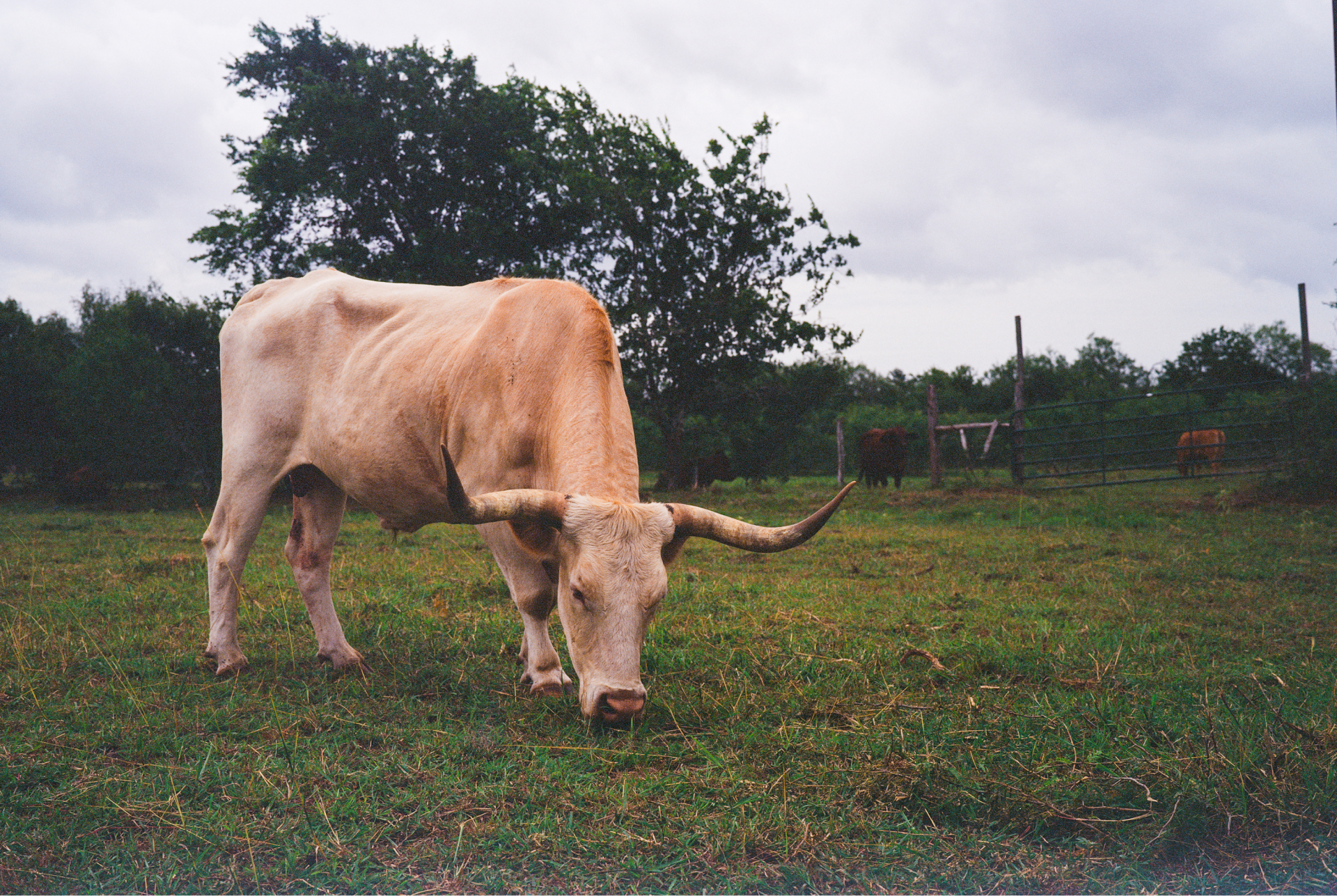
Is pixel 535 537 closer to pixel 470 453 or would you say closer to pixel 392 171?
pixel 470 453

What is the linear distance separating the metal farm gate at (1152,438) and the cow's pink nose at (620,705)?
1148 cm

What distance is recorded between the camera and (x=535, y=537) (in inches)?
149

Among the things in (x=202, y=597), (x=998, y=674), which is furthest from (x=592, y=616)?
(x=202, y=597)

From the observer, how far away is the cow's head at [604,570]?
3.29m

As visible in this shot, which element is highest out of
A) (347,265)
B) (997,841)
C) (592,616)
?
(347,265)

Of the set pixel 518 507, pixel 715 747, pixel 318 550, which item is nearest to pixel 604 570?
pixel 518 507

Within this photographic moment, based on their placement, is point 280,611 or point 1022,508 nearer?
point 280,611

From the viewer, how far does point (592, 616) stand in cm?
335

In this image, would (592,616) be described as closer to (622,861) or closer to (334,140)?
(622,861)

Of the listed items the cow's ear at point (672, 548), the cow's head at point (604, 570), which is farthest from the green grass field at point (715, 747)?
the cow's ear at point (672, 548)

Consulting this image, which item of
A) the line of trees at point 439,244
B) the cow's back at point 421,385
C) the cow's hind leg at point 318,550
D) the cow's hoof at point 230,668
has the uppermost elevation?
the line of trees at point 439,244

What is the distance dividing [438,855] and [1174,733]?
2.64m

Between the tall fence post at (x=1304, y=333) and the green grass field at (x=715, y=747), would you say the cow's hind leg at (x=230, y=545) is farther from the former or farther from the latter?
the tall fence post at (x=1304, y=333)

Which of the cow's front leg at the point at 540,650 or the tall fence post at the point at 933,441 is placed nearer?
the cow's front leg at the point at 540,650
